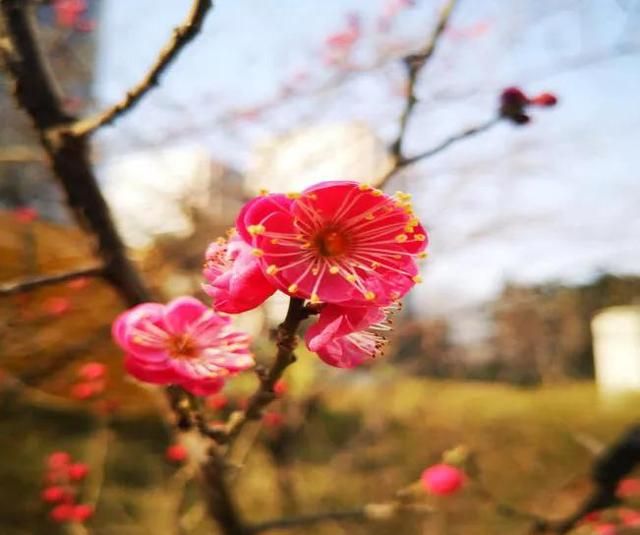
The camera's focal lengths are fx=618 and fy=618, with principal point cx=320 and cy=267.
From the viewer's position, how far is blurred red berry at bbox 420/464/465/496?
1081mm

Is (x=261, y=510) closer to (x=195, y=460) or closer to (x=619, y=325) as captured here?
(x=195, y=460)

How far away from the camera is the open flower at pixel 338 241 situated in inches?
19.3

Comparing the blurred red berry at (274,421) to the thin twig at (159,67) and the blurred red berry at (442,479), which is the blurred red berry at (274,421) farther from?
the thin twig at (159,67)

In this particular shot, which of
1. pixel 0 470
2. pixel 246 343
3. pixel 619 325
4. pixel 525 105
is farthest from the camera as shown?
pixel 619 325

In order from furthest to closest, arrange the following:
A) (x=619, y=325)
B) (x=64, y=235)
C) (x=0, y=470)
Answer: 1. (x=619, y=325)
2. (x=64, y=235)
3. (x=0, y=470)

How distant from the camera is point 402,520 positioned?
10.8 ft

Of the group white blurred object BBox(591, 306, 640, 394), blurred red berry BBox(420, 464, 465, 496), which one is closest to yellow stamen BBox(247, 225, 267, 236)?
blurred red berry BBox(420, 464, 465, 496)

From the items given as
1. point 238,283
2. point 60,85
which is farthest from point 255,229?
point 60,85

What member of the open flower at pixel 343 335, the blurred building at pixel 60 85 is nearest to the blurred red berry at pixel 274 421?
the blurred building at pixel 60 85

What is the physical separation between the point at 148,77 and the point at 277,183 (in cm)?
262

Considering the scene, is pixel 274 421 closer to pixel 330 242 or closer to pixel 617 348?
pixel 330 242

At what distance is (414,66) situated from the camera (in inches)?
36.0

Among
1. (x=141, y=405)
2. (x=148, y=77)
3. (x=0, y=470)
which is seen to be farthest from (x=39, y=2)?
(x=141, y=405)

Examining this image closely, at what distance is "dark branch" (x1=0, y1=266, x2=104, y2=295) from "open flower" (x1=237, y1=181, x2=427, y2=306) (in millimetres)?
531
